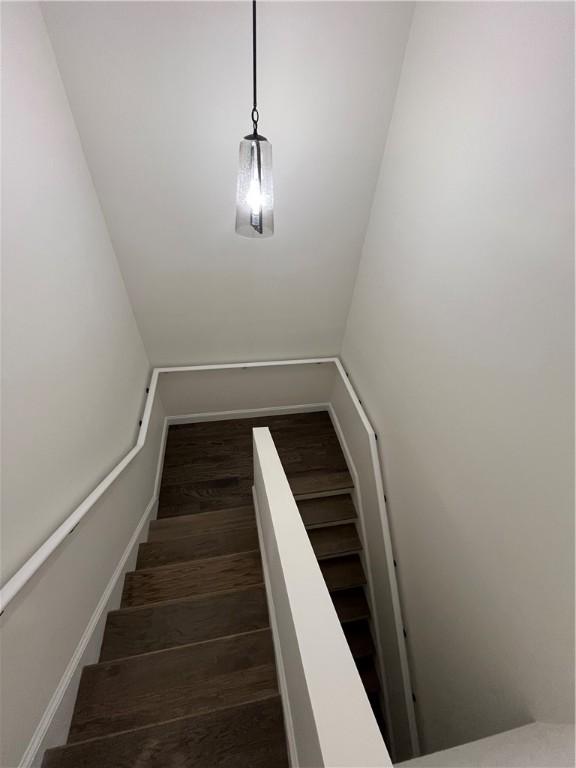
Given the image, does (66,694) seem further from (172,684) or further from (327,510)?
(327,510)

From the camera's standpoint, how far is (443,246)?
5.13 feet

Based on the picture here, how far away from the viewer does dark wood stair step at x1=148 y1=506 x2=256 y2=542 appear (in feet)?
7.62

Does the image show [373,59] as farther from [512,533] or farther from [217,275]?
[512,533]

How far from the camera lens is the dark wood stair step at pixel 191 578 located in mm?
1849

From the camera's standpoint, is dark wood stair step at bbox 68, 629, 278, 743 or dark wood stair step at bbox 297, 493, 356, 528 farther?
dark wood stair step at bbox 297, 493, 356, 528

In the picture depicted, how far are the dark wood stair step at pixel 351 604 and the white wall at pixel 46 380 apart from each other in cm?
181

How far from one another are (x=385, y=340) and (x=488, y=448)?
3.86 ft

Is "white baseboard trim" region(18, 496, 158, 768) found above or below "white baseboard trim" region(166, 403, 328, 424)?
below

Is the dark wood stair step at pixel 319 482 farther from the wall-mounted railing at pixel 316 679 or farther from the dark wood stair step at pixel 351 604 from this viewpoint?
the wall-mounted railing at pixel 316 679

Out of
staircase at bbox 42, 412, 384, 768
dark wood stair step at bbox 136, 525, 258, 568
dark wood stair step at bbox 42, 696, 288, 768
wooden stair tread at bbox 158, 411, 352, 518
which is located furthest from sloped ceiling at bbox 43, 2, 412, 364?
dark wood stair step at bbox 42, 696, 288, 768

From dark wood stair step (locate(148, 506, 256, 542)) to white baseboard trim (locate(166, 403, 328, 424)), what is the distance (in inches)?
47.6

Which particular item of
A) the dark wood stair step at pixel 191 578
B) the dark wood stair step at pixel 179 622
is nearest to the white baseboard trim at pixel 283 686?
the dark wood stair step at pixel 179 622

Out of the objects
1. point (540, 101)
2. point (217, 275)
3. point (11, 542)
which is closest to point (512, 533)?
point (540, 101)

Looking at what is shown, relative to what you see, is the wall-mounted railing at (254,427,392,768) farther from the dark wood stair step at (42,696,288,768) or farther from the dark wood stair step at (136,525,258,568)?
the dark wood stair step at (136,525,258,568)
